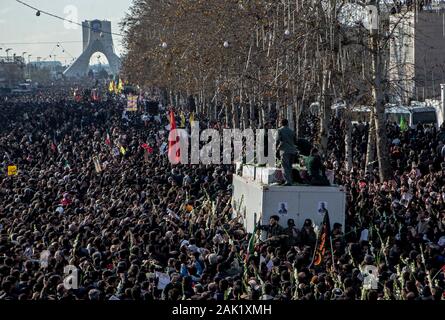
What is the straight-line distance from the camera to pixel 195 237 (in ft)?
66.0

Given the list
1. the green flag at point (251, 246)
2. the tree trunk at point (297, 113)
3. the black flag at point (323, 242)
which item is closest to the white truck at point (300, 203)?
the black flag at point (323, 242)

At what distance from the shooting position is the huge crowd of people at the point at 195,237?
1515 cm

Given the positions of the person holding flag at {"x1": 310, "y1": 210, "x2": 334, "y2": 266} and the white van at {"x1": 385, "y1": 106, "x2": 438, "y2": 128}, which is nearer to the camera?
the person holding flag at {"x1": 310, "y1": 210, "x2": 334, "y2": 266}

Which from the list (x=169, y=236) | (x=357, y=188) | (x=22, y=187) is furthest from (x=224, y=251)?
(x=22, y=187)

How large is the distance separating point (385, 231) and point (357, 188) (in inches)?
222

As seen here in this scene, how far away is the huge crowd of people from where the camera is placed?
15.1 m

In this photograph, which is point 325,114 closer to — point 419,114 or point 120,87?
point 419,114

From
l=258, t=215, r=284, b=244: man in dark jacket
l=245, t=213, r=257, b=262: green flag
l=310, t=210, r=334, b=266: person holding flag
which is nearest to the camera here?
l=310, t=210, r=334, b=266: person holding flag

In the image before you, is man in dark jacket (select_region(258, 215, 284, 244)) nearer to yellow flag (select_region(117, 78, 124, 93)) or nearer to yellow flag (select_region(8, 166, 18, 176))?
yellow flag (select_region(8, 166, 18, 176))

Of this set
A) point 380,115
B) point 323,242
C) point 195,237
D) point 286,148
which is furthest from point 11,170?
point 323,242

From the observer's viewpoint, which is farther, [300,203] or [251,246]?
[300,203]

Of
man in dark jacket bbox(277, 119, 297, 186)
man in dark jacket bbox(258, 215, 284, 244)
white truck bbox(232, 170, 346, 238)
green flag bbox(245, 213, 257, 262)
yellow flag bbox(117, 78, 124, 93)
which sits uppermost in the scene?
yellow flag bbox(117, 78, 124, 93)

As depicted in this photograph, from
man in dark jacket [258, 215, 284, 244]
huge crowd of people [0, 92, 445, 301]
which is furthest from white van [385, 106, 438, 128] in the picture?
man in dark jacket [258, 215, 284, 244]

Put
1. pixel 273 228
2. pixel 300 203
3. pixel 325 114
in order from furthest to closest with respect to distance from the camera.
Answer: pixel 325 114
pixel 300 203
pixel 273 228
